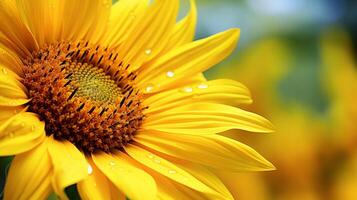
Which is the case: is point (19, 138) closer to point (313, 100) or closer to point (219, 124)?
point (219, 124)

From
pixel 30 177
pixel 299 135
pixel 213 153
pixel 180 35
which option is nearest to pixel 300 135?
pixel 299 135

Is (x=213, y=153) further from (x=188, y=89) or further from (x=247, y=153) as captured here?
(x=188, y=89)

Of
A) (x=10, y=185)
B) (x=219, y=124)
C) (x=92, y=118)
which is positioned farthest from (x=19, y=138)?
(x=219, y=124)

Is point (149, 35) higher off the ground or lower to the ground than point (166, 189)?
higher

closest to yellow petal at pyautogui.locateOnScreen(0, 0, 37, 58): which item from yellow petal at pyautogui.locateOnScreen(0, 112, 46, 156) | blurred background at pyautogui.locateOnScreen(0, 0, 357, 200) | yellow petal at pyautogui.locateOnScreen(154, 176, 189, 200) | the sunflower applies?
the sunflower

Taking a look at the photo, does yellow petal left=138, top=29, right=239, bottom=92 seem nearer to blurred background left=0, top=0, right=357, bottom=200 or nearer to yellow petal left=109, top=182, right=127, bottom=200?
yellow petal left=109, top=182, right=127, bottom=200

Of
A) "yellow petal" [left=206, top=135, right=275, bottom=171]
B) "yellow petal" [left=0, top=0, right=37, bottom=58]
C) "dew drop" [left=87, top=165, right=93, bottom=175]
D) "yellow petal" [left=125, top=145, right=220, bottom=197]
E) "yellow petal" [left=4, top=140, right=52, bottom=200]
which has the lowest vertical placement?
"yellow petal" [left=4, top=140, right=52, bottom=200]
